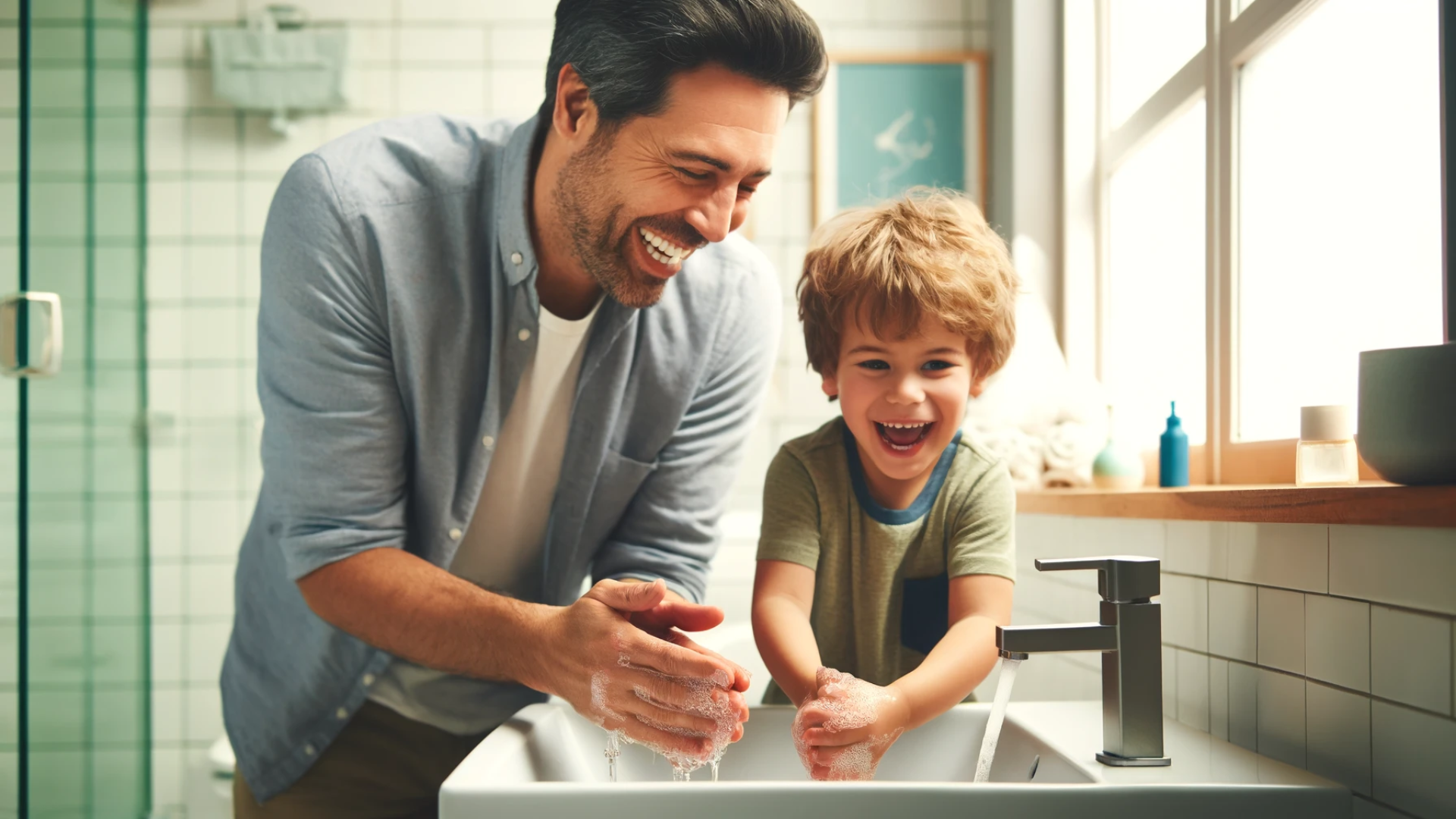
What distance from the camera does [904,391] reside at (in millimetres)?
717

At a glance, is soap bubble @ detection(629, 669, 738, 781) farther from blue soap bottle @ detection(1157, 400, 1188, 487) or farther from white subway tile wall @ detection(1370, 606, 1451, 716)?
blue soap bottle @ detection(1157, 400, 1188, 487)

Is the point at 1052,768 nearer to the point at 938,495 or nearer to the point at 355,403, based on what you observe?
the point at 938,495

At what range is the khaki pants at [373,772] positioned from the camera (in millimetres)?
1060

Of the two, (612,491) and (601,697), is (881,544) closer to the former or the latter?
(601,697)

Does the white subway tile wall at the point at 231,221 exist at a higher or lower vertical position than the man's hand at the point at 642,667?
higher

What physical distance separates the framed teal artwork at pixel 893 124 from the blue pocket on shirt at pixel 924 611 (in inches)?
65.5

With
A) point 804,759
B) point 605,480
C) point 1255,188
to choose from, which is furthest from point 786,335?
point 804,759

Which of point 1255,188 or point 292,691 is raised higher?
point 1255,188

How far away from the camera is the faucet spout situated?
648 millimetres

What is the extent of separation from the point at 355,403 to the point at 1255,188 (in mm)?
1075

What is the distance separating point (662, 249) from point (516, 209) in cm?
17

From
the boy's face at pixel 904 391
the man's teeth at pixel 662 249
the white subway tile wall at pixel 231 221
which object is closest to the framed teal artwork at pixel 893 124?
the white subway tile wall at pixel 231 221

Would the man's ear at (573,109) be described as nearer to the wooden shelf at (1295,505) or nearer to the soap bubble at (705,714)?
the soap bubble at (705,714)

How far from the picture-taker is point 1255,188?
4.22ft
